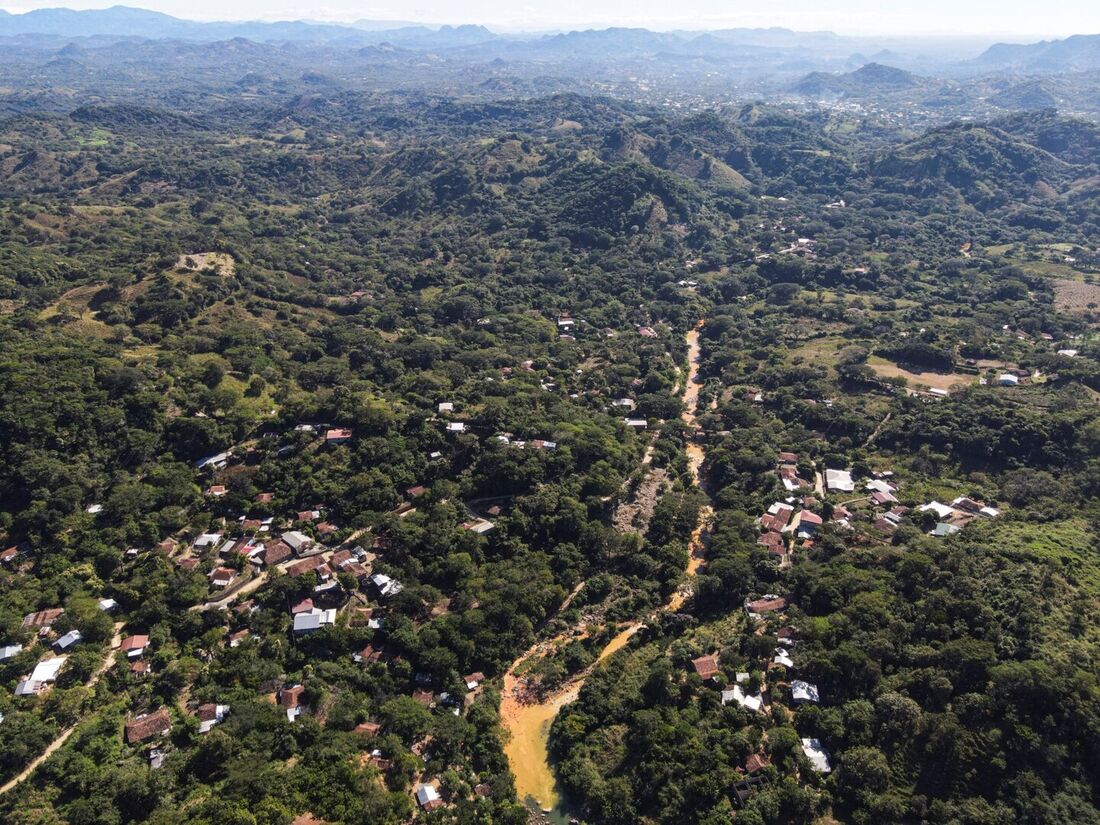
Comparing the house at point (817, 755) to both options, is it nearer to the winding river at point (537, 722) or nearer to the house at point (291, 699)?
the winding river at point (537, 722)

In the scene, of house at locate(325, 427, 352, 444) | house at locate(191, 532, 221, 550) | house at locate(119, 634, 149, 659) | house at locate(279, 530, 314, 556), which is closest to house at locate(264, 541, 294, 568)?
house at locate(279, 530, 314, 556)

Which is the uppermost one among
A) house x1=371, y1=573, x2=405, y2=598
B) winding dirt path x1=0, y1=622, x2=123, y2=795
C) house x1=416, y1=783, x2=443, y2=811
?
house x1=371, y1=573, x2=405, y2=598

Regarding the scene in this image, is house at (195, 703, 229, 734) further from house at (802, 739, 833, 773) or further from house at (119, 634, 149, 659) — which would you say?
house at (802, 739, 833, 773)

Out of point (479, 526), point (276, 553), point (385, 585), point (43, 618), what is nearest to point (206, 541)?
point (276, 553)

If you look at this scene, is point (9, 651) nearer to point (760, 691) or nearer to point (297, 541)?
point (297, 541)

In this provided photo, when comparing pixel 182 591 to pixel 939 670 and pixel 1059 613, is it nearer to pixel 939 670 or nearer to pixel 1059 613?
pixel 939 670

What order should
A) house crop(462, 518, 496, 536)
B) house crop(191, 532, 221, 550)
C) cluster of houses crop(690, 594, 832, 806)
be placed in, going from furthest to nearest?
house crop(462, 518, 496, 536) < house crop(191, 532, 221, 550) < cluster of houses crop(690, 594, 832, 806)

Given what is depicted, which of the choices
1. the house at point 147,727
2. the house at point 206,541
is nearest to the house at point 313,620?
the house at point 147,727
